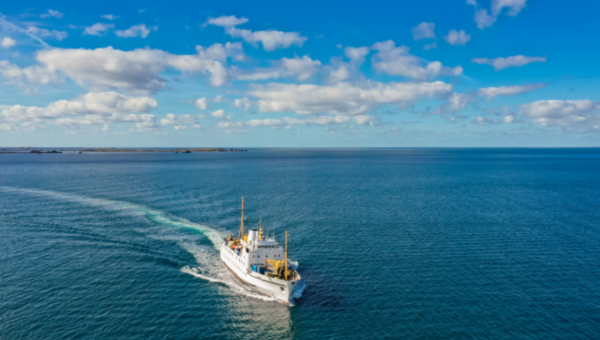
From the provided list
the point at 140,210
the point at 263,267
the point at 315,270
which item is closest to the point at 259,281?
the point at 263,267

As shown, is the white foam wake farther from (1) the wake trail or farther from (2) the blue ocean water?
(2) the blue ocean water

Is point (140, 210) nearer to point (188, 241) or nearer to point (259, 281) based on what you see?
point (188, 241)

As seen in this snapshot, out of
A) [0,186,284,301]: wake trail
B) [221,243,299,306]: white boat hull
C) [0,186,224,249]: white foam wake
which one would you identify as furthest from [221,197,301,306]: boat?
[0,186,224,249]: white foam wake

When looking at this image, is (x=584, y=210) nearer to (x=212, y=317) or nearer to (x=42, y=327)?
(x=212, y=317)

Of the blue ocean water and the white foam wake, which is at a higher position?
the white foam wake

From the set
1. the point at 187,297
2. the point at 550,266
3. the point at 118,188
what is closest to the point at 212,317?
the point at 187,297
